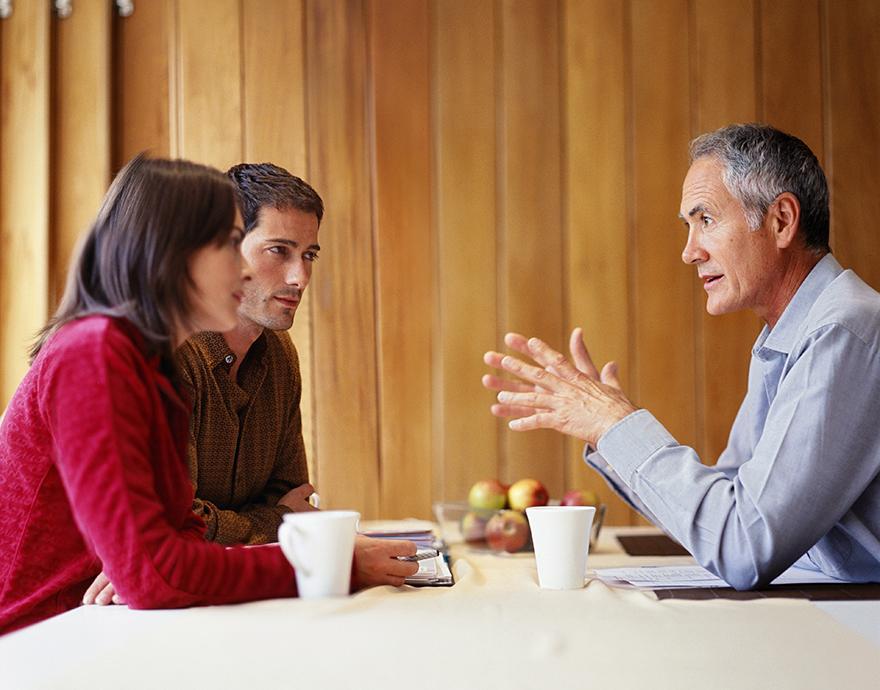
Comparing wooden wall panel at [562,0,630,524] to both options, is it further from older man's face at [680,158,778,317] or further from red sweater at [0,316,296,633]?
red sweater at [0,316,296,633]

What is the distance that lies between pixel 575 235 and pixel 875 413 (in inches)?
52.2

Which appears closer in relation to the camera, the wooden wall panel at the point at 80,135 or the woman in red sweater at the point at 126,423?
the woman in red sweater at the point at 126,423

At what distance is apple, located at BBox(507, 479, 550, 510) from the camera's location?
6.15ft

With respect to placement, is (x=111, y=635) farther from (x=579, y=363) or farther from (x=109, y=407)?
(x=579, y=363)

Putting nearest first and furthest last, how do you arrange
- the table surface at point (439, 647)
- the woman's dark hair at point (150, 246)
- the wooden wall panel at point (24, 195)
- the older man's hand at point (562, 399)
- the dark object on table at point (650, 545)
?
the table surface at point (439, 647) → the woman's dark hair at point (150, 246) → the older man's hand at point (562, 399) → the dark object on table at point (650, 545) → the wooden wall panel at point (24, 195)

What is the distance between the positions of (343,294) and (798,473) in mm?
1472

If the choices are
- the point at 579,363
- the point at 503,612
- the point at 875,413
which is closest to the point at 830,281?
the point at 875,413

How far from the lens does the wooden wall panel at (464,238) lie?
7.90 feet

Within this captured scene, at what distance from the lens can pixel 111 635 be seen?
80 centimetres

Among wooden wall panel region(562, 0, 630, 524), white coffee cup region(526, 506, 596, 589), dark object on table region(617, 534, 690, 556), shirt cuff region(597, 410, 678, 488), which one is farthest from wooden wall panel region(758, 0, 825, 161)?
white coffee cup region(526, 506, 596, 589)

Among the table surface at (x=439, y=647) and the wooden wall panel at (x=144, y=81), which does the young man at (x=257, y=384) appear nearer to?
the table surface at (x=439, y=647)

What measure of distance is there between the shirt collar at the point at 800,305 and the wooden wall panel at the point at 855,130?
1110mm

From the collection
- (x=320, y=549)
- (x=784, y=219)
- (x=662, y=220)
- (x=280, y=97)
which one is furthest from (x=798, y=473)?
(x=280, y=97)

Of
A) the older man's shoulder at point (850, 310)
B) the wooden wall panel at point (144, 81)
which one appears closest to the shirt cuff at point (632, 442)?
the older man's shoulder at point (850, 310)
